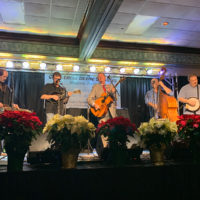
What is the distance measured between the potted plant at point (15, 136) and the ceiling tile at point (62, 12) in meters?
3.46

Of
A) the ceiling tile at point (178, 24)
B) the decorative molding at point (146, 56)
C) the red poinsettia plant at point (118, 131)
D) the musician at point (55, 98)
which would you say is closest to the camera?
the red poinsettia plant at point (118, 131)

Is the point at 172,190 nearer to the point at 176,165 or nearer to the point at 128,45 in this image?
the point at 176,165

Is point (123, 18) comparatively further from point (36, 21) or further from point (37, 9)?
point (36, 21)

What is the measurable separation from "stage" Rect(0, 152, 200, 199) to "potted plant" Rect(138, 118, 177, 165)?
0.64ft

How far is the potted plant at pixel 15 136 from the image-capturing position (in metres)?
1.57

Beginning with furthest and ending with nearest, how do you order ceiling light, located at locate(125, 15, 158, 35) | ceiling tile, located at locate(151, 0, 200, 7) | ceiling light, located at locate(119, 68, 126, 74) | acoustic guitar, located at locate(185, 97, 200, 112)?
ceiling light, located at locate(119, 68, 126, 74) → ceiling light, located at locate(125, 15, 158, 35) → acoustic guitar, located at locate(185, 97, 200, 112) → ceiling tile, located at locate(151, 0, 200, 7)

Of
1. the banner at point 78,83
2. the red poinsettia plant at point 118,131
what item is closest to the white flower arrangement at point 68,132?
the red poinsettia plant at point 118,131

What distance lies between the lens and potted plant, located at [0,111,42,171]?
1572mm

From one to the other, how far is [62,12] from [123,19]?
1.33 m

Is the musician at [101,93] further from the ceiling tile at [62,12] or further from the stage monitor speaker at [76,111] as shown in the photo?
the ceiling tile at [62,12]

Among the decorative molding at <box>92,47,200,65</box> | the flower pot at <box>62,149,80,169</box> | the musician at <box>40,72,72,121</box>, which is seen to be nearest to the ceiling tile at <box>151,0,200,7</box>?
the decorative molding at <box>92,47,200,65</box>

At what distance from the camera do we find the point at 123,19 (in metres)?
4.87

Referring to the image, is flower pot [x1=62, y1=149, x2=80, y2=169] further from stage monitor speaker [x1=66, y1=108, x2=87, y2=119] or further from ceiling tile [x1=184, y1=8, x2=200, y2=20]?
ceiling tile [x1=184, y1=8, x2=200, y2=20]

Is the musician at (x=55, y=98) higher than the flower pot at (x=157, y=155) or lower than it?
higher
